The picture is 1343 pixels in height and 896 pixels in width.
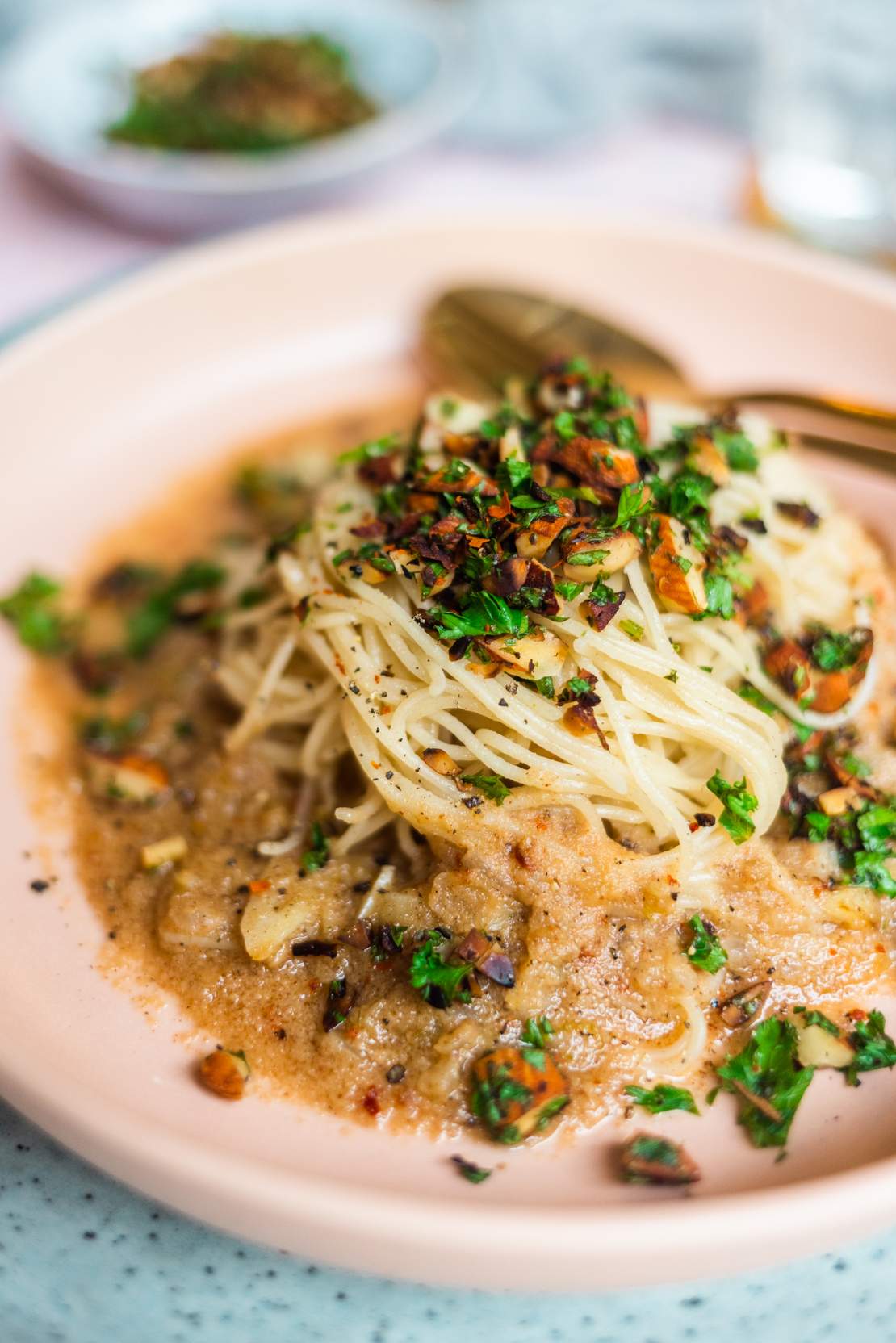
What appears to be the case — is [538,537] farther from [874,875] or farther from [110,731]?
[110,731]

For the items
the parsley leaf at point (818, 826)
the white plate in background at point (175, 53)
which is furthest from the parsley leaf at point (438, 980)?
the white plate in background at point (175, 53)

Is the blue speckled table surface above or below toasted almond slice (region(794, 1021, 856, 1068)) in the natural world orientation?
below

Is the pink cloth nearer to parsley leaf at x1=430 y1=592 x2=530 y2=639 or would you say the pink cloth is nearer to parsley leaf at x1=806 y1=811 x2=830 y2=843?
parsley leaf at x1=430 y1=592 x2=530 y2=639

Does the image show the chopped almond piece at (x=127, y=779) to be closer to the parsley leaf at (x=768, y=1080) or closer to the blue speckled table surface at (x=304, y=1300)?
the blue speckled table surface at (x=304, y=1300)

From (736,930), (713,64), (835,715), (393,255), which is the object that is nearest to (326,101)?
(393,255)

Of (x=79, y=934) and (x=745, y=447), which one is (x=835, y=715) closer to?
(x=745, y=447)

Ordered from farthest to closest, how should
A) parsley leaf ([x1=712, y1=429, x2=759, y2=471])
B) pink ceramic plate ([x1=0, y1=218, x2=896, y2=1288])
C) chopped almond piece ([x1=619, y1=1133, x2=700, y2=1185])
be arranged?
parsley leaf ([x1=712, y1=429, x2=759, y2=471]) → chopped almond piece ([x1=619, y1=1133, x2=700, y2=1185]) → pink ceramic plate ([x1=0, y1=218, x2=896, y2=1288])

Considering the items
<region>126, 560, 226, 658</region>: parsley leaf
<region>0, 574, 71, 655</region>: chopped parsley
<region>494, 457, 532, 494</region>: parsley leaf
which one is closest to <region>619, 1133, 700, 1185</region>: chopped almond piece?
<region>494, 457, 532, 494</region>: parsley leaf

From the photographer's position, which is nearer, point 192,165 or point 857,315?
point 857,315
